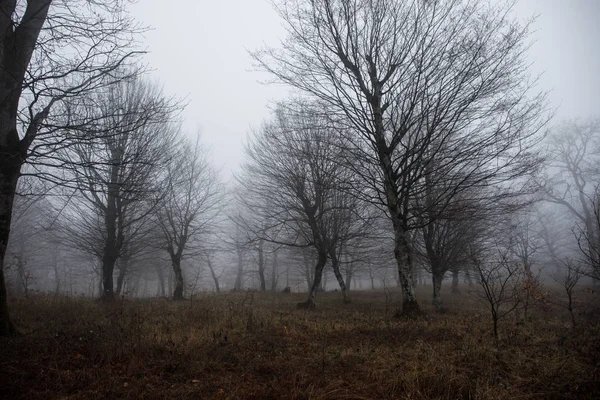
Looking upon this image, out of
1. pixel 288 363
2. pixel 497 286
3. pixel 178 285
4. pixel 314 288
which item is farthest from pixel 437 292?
pixel 178 285

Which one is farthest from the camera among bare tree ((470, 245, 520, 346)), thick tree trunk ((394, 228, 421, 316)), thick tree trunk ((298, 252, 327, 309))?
thick tree trunk ((298, 252, 327, 309))

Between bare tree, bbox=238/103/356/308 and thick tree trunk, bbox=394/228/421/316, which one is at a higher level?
bare tree, bbox=238/103/356/308

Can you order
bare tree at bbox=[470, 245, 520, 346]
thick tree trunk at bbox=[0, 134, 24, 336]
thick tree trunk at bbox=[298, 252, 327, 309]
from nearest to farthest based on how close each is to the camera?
bare tree at bbox=[470, 245, 520, 346], thick tree trunk at bbox=[0, 134, 24, 336], thick tree trunk at bbox=[298, 252, 327, 309]

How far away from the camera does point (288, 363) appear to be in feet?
13.4

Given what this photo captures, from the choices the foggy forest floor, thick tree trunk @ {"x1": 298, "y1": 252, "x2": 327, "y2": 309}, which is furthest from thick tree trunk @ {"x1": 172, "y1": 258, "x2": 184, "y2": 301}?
the foggy forest floor

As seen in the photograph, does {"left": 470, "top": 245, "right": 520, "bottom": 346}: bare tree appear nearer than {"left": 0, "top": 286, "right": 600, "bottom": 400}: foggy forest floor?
No

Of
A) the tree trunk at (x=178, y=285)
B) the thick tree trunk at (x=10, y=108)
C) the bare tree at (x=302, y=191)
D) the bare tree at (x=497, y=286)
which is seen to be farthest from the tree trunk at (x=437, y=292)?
the thick tree trunk at (x=10, y=108)

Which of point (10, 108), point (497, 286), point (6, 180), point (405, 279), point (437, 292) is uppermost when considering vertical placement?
point (10, 108)

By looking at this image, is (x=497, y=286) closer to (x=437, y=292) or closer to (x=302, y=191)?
Answer: (x=437, y=292)

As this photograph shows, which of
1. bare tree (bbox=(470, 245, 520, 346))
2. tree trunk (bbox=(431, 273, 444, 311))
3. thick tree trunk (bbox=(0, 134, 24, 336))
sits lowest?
tree trunk (bbox=(431, 273, 444, 311))

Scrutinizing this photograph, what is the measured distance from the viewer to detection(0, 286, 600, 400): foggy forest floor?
3141mm

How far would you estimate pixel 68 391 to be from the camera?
3.24m

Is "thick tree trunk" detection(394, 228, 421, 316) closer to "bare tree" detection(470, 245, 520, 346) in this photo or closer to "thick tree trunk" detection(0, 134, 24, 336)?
"bare tree" detection(470, 245, 520, 346)

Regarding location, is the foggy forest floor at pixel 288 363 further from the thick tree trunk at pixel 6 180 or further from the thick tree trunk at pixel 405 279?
the thick tree trunk at pixel 405 279
